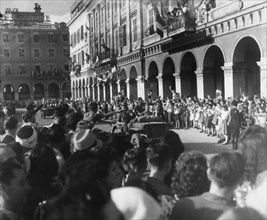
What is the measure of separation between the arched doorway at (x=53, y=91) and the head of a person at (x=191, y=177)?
6438 cm

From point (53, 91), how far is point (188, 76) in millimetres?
45837

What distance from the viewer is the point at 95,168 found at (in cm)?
278

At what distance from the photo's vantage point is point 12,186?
3.61m

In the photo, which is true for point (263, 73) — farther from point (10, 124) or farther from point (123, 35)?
point (123, 35)

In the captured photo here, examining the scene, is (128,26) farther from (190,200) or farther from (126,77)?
(190,200)

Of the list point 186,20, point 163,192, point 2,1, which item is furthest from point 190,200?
point 186,20

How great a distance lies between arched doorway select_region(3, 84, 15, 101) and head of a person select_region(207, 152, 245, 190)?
6435 cm

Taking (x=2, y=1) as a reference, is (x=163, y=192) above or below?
below

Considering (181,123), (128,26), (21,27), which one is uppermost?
(21,27)

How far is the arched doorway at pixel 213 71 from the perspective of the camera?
21.6 m

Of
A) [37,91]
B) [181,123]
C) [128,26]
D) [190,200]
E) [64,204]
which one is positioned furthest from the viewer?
[37,91]

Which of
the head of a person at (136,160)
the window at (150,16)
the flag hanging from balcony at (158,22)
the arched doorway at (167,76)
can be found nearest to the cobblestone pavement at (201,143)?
the head of a person at (136,160)

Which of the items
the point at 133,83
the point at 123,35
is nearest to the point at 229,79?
the point at 133,83

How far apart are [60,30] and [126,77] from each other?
3150cm
